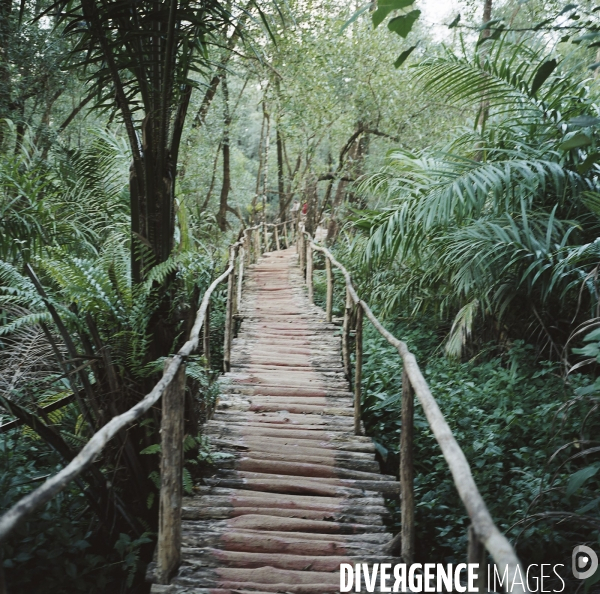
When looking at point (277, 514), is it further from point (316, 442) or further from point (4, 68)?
point (4, 68)

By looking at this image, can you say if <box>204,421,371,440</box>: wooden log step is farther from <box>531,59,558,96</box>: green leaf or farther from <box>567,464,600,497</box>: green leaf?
<box>531,59,558,96</box>: green leaf

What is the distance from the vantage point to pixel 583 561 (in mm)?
3119

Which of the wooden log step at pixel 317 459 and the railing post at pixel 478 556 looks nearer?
the railing post at pixel 478 556

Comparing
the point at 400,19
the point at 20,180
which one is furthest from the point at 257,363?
the point at 400,19

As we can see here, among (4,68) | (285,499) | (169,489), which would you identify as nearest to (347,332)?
(285,499)

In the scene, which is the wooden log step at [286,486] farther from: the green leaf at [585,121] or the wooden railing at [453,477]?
the green leaf at [585,121]

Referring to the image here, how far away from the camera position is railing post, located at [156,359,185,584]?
2562 mm

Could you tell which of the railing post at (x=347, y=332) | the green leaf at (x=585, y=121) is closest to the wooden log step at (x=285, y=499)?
the railing post at (x=347, y=332)

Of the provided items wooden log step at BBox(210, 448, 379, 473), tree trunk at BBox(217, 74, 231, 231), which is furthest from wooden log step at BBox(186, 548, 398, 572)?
tree trunk at BBox(217, 74, 231, 231)

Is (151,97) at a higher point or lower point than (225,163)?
lower

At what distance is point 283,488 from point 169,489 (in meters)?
1.17

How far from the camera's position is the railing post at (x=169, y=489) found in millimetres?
2562

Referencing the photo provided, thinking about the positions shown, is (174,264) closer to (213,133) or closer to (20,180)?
(20,180)

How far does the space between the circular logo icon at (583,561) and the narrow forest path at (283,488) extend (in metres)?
1.12
